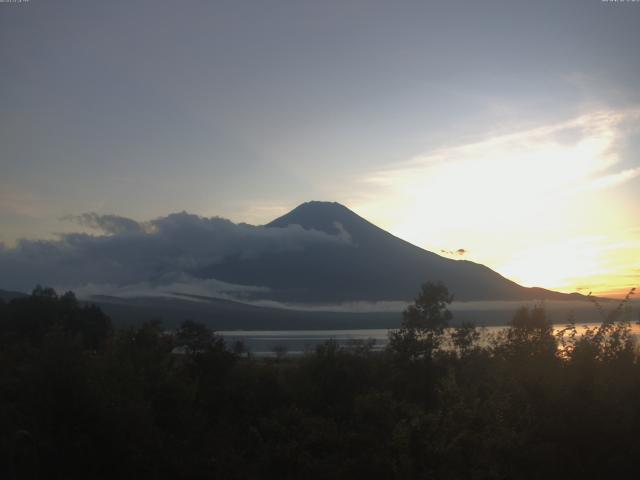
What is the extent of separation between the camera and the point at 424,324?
112 feet

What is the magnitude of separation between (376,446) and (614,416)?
6.96 meters

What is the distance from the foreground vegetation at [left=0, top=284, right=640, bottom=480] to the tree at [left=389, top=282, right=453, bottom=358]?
0.35 feet

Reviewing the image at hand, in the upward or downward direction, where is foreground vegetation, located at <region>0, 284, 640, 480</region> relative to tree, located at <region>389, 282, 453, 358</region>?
downward

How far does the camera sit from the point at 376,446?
710 inches

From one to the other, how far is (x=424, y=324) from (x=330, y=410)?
9.41 meters

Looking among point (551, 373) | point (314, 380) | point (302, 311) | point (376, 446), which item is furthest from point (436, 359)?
point (302, 311)

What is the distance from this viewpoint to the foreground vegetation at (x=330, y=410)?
41.6 feet

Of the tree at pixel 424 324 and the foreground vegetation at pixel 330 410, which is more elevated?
the tree at pixel 424 324

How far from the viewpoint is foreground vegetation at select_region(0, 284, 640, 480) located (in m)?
12.7

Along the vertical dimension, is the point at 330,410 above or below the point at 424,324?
below

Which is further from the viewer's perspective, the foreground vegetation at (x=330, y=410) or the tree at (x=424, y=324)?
the tree at (x=424, y=324)

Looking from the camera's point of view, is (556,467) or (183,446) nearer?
(556,467)

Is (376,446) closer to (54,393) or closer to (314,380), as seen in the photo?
(54,393)

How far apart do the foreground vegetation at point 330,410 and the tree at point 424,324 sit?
0.35 feet
